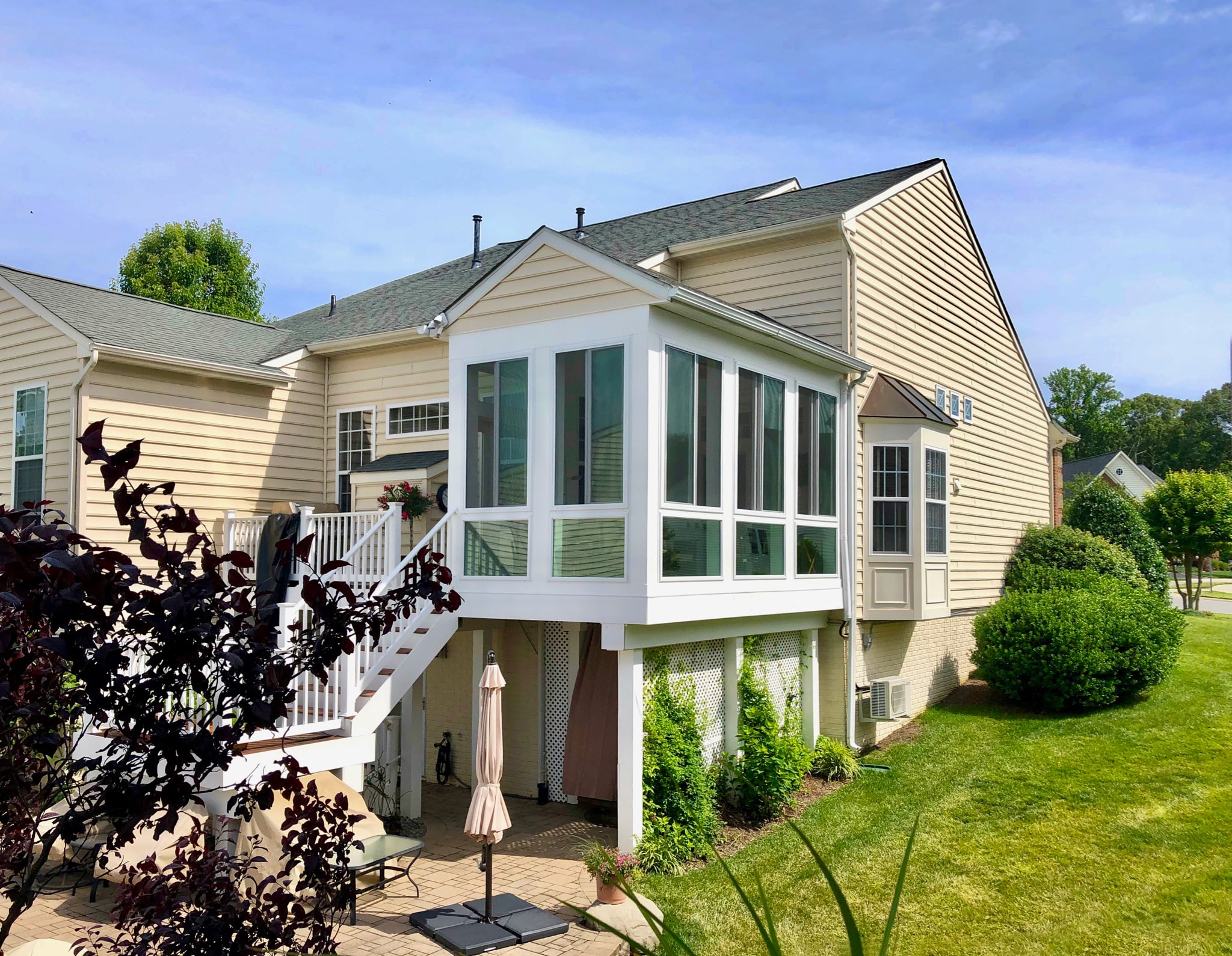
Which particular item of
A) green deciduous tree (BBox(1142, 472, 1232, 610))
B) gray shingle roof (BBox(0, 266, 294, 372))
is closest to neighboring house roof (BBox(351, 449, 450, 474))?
gray shingle roof (BBox(0, 266, 294, 372))

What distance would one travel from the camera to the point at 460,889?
29.6 ft

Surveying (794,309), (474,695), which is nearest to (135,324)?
(474,695)

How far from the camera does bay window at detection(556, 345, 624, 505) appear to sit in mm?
9766

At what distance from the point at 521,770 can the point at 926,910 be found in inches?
218

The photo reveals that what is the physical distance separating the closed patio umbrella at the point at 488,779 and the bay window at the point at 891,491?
22.6ft

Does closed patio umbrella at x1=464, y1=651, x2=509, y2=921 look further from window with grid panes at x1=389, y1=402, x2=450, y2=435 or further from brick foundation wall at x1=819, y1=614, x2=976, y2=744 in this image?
window with grid panes at x1=389, y1=402, x2=450, y2=435

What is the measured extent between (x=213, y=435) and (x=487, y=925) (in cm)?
849

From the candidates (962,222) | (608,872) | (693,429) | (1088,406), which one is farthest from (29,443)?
(1088,406)

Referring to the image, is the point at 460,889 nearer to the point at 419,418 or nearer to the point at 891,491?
the point at 419,418

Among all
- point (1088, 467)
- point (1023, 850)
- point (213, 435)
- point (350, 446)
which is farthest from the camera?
point (1088, 467)

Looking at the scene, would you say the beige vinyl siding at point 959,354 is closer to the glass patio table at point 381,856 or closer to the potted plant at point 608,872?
the potted plant at point 608,872

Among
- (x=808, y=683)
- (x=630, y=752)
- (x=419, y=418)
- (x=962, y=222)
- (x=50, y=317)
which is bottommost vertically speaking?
(x=630, y=752)

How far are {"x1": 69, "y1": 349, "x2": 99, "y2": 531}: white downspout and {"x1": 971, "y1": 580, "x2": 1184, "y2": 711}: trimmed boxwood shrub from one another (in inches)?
487

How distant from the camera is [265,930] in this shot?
11.7 feet
